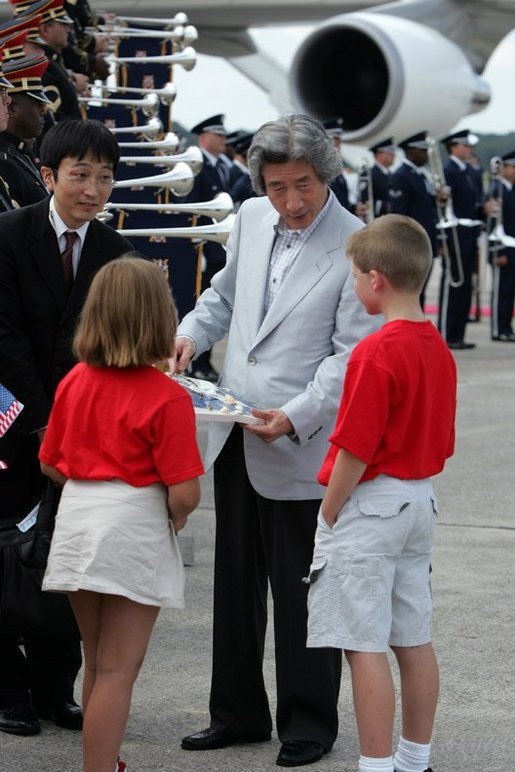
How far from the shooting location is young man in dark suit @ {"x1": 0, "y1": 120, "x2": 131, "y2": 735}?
141 inches

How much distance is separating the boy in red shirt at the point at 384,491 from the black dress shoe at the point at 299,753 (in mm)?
430

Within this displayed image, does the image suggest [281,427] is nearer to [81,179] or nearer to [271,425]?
[271,425]

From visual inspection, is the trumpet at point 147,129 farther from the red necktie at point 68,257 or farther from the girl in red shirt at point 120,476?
the girl in red shirt at point 120,476

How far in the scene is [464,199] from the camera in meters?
14.2

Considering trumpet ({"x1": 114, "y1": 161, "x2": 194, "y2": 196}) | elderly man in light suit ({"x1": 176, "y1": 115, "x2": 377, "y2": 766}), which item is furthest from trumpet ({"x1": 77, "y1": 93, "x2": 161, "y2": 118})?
elderly man in light suit ({"x1": 176, "y1": 115, "x2": 377, "y2": 766})

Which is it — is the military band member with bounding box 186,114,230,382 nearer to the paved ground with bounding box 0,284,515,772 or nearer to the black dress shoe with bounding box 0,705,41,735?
the paved ground with bounding box 0,284,515,772

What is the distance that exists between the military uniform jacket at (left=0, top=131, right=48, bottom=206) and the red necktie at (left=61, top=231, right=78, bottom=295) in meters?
0.73

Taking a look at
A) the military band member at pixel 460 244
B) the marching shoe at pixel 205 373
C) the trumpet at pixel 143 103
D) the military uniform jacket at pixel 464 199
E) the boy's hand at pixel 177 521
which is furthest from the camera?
the military uniform jacket at pixel 464 199

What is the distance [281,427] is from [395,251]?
1.91 feet

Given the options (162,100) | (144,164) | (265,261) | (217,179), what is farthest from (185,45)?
(265,261)

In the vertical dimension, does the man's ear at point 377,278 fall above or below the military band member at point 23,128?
below

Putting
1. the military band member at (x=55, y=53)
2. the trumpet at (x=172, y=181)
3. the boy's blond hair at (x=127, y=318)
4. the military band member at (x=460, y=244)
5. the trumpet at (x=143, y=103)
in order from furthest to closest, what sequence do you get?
the military band member at (x=460, y=244), the trumpet at (x=143, y=103), the trumpet at (x=172, y=181), the military band member at (x=55, y=53), the boy's blond hair at (x=127, y=318)

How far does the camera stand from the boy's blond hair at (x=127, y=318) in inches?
118

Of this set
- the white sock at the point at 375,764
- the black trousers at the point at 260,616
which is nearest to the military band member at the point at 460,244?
the black trousers at the point at 260,616
